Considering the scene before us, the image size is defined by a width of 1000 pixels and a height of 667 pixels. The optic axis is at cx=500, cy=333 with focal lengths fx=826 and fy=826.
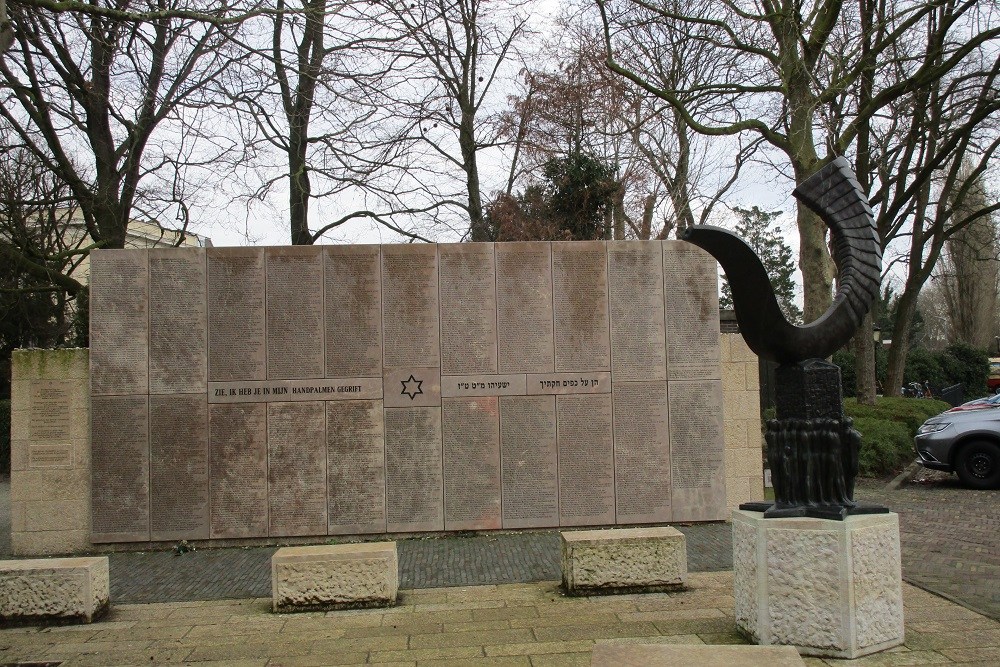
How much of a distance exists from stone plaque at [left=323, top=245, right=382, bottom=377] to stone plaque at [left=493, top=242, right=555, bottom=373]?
5.19 ft

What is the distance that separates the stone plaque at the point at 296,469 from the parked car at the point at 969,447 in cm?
1067

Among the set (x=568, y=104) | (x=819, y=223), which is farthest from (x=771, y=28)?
(x=568, y=104)

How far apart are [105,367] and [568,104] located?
16.4m

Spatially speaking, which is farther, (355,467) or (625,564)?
(355,467)

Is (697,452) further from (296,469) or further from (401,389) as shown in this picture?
(296,469)

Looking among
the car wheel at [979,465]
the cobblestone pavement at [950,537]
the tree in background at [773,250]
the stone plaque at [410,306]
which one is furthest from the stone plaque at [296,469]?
the tree in background at [773,250]

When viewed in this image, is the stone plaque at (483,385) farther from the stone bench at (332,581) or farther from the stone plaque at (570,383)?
the stone bench at (332,581)

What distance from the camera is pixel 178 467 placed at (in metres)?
10.3

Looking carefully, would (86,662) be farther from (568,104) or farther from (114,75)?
(568,104)

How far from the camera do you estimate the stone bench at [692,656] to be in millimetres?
3963

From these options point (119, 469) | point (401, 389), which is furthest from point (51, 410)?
point (401, 389)

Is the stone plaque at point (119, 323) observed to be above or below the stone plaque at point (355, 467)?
above

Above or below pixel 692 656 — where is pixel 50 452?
above

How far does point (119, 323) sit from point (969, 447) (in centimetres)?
1375
